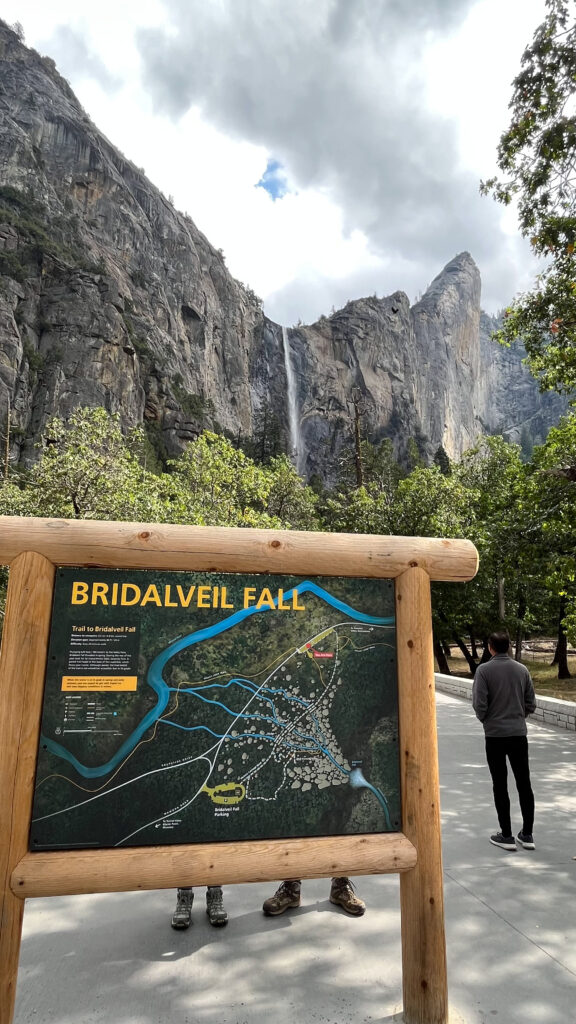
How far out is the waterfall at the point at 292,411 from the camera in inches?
2948

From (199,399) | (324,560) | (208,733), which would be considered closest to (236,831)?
(208,733)

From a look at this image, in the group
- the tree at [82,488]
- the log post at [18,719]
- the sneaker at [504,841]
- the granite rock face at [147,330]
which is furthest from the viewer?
the granite rock face at [147,330]

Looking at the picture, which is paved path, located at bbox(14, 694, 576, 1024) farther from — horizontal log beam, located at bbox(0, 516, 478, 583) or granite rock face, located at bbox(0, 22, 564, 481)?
granite rock face, located at bbox(0, 22, 564, 481)

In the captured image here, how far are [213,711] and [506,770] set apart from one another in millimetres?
2918

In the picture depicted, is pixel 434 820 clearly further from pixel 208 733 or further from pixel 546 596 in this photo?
pixel 546 596

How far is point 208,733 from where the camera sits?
2.41 metres

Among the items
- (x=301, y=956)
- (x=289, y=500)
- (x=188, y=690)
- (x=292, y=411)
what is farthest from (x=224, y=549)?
(x=292, y=411)

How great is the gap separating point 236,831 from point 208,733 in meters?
0.42

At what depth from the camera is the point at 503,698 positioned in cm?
437

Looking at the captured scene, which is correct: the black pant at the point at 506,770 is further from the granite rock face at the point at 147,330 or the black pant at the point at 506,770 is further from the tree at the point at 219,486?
the granite rock face at the point at 147,330

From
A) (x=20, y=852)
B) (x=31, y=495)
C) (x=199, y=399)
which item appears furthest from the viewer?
(x=199, y=399)

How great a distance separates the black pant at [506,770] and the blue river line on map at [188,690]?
7.16ft

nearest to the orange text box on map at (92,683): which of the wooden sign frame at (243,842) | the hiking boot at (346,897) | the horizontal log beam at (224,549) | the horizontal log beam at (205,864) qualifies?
the wooden sign frame at (243,842)

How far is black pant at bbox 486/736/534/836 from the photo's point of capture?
4.29 metres
